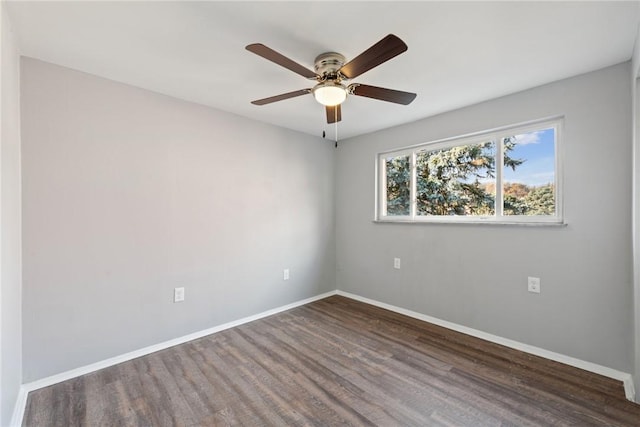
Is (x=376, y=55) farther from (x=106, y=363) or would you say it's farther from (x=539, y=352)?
(x=106, y=363)

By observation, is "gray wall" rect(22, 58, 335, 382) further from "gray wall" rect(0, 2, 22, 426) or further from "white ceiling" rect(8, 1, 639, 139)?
"white ceiling" rect(8, 1, 639, 139)

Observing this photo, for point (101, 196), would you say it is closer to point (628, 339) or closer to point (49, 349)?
point (49, 349)

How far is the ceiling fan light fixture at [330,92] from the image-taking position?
1.79m

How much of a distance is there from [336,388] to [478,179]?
7.49 ft

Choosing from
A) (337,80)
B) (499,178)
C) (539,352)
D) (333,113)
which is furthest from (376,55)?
(539,352)

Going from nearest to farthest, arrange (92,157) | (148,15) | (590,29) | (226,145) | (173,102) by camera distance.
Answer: (148,15), (590,29), (92,157), (173,102), (226,145)

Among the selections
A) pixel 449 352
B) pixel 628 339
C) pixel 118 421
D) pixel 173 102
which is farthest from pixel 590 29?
pixel 118 421

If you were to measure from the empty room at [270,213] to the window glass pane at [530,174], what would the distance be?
16mm

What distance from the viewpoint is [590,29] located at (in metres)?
1.60

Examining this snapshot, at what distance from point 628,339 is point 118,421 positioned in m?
3.32

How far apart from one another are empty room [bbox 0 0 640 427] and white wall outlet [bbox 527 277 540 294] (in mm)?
17

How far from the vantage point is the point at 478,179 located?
9.12 ft

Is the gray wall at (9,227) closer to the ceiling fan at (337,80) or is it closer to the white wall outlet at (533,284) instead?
the ceiling fan at (337,80)

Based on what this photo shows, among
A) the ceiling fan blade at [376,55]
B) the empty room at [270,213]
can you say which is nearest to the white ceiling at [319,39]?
the empty room at [270,213]
